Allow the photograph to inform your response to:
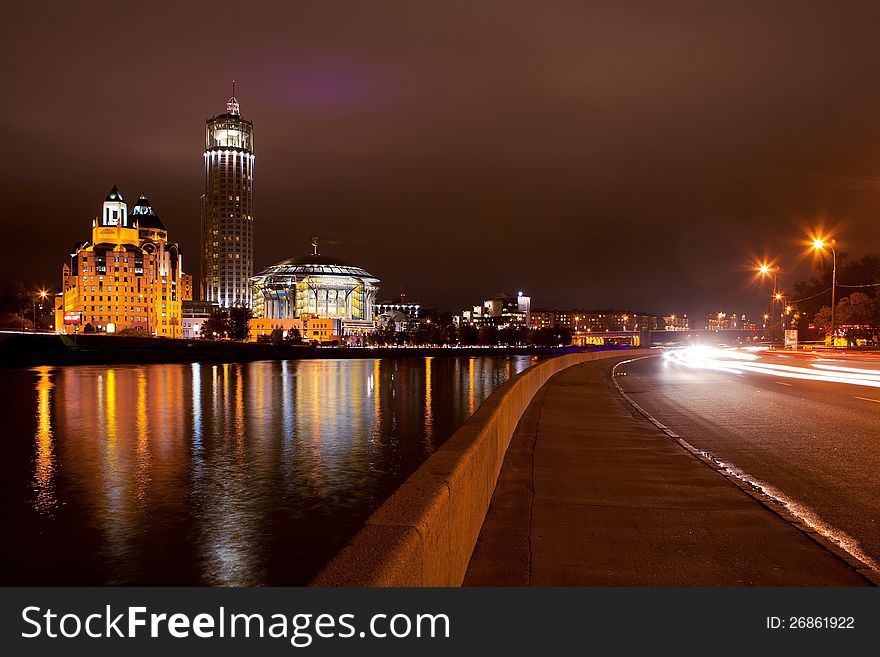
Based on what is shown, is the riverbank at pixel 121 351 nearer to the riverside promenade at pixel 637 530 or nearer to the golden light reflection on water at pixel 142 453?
the golden light reflection on water at pixel 142 453

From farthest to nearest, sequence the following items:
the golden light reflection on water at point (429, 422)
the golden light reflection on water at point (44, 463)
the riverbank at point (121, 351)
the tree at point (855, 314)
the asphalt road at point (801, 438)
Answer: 1. the tree at point (855, 314)
2. the riverbank at point (121, 351)
3. the golden light reflection on water at point (429, 422)
4. the golden light reflection on water at point (44, 463)
5. the asphalt road at point (801, 438)

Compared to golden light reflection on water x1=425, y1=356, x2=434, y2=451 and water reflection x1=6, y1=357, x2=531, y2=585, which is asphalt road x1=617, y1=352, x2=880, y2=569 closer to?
water reflection x1=6, y1=357, x2=531, y2=585

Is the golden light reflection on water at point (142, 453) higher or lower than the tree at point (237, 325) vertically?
lower

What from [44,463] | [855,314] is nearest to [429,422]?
[44,463]

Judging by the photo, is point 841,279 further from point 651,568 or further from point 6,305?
point 6,305

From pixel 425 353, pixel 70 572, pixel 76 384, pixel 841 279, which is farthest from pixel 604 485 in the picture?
pixel 425 353

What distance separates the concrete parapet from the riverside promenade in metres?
0.44

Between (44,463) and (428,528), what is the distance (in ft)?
51.9

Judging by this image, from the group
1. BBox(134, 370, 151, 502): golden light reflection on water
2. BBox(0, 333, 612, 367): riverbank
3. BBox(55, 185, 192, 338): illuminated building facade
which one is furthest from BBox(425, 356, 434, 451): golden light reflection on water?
BBox(55, 185, 192, 338): illuminated building facade

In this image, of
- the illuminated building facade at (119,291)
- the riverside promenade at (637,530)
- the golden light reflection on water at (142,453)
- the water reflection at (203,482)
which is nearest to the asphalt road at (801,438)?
the riverside promenade at (637,530)

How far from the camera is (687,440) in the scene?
14.0 metres

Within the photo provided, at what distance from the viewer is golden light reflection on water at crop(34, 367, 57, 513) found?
510 inches

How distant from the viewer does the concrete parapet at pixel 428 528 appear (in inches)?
145

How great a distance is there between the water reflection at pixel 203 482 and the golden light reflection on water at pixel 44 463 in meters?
0.05
